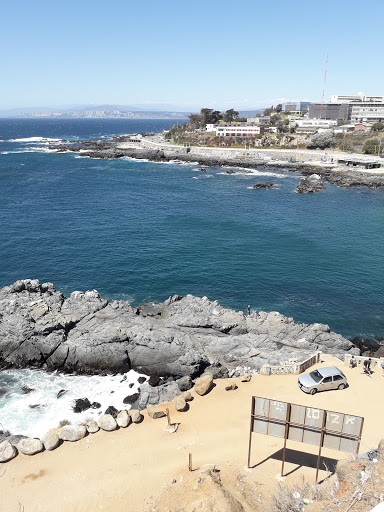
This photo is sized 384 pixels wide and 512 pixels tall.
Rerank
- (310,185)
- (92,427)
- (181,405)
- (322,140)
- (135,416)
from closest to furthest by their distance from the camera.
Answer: (92,427) < (135,416) < (181,405) < (310,185) < (322,140)

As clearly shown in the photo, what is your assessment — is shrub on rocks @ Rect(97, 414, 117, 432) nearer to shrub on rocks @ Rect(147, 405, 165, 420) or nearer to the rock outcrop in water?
shrub on rocks @ Rect(147, 405, 165, 420)

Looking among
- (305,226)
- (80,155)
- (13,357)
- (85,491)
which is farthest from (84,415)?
(80,155)

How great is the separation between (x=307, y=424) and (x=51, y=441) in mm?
14063

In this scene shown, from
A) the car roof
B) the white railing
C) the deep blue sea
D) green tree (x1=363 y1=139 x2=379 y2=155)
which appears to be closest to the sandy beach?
the car roof

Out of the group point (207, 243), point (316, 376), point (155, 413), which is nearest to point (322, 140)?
point (207, 243)

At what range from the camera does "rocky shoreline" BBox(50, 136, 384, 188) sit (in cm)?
9944

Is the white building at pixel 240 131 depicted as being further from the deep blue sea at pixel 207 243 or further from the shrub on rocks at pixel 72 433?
the shrub on rocks at pixel 72 433

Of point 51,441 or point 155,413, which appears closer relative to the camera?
point 51,441

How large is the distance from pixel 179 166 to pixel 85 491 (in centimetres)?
11658

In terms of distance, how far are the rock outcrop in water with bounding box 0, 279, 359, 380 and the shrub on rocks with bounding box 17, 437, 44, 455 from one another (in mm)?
8183

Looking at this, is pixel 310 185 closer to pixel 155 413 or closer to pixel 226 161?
pixel 226 161

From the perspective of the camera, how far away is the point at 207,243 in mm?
57469

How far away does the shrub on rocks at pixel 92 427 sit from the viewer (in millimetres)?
22031

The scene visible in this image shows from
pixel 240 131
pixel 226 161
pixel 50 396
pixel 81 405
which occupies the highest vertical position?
pixel 240 131
